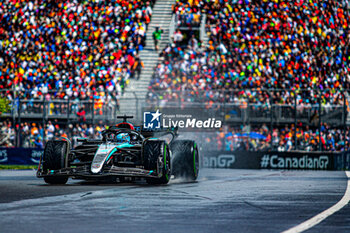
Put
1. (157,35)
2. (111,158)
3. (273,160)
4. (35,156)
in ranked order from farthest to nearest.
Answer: (157,35), (35,156), (273,160), (111,158)

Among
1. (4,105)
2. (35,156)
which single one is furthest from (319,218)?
(35,156)

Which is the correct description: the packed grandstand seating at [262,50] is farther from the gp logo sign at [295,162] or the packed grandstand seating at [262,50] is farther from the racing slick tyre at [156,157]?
the racing slick tyre at [156,157]

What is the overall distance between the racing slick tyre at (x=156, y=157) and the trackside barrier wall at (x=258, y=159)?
535 inches

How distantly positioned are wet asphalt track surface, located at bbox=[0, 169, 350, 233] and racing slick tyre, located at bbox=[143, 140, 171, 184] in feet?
3.09

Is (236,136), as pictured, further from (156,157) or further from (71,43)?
(156,157)

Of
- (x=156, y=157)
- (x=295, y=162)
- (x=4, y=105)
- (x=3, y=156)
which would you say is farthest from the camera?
(x=3, y=156)

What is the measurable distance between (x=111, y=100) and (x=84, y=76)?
551 centimetres

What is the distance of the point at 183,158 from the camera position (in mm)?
14969

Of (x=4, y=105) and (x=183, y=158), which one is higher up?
(x=4, y=105)

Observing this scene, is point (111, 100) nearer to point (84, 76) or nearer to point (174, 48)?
point (84, 76)

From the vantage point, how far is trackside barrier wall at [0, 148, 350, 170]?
26.2 m

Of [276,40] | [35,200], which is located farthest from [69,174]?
[276,40]

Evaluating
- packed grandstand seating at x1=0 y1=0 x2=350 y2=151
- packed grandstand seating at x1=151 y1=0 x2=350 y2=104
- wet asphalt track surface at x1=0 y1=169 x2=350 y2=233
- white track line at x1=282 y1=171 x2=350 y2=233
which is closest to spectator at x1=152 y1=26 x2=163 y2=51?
packed grandstand seating at x1=0 y1=0 x2=350 y2=151

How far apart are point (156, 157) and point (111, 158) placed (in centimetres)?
92
